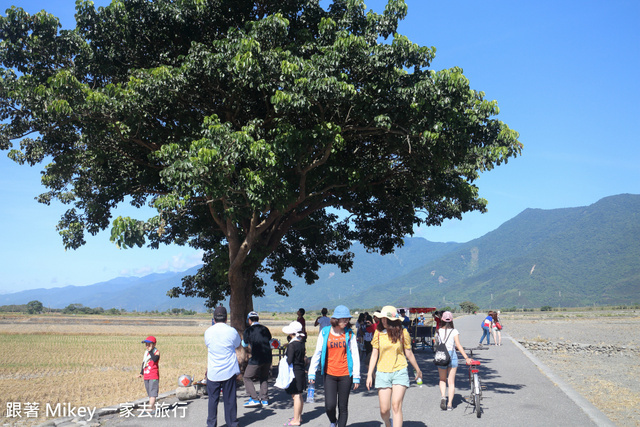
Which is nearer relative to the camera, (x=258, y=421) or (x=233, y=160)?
(x=258, y=421)

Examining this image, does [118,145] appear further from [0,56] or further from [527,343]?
[527,343]

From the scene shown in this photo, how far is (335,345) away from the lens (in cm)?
750

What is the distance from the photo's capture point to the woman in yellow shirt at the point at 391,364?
7176 mm

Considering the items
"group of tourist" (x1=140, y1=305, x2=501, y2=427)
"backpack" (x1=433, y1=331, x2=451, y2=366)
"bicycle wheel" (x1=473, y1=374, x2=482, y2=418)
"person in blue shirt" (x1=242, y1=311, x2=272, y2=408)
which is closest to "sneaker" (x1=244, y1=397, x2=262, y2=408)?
"person in blue shirt" (x1=242, y1=311, x2=272, y2=408)

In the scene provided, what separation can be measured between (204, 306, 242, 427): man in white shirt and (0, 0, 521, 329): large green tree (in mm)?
3905

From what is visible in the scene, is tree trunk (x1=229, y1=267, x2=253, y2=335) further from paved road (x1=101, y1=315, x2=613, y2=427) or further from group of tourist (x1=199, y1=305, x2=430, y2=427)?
group of tourist (x1=199, y1=305, x2=430, y2=427)

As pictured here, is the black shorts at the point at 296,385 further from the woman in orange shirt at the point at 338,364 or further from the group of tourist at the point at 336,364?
the woman in orange shirt at the point at 338,364

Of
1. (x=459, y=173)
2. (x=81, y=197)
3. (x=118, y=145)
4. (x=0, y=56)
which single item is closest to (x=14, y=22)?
(x=0, y=56)

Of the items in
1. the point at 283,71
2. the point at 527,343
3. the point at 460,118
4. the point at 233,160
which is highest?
the point at 283,71

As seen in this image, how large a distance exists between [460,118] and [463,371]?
7908 millimetres

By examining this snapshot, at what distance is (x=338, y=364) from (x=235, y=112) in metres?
7.91

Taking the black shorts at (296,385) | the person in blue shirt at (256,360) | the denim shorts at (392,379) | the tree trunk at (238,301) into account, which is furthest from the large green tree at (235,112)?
the denim shorts at (392,379)

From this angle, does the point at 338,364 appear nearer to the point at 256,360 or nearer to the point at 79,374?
the point at 256,360

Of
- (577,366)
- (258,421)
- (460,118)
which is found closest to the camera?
(258,421)
